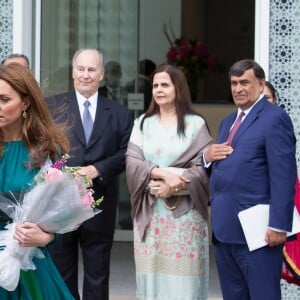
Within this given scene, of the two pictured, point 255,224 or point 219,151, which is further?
point 219,151

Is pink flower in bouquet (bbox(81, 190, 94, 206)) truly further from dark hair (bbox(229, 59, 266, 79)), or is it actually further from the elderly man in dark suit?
the elderly man in dark suit

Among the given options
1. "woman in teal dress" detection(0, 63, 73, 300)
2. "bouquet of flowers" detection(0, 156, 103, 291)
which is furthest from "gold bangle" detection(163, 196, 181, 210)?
"bouquet of flowers" detection(0, 156, 103, 291)

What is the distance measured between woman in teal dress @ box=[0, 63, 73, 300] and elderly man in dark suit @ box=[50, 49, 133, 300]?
81.8 inches

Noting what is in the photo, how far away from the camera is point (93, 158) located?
607 centimetres

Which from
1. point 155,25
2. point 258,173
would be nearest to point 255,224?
point 258,173

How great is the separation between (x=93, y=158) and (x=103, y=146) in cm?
12

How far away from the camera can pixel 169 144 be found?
591 centimetres

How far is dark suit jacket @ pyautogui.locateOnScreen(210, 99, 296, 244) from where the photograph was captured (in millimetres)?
4918

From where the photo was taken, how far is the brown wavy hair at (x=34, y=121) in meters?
3.83

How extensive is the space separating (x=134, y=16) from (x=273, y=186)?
15.4ft

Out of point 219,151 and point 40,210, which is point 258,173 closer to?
point 219,151

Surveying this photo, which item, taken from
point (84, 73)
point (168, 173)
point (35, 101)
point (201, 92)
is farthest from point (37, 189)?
point (201, 92)

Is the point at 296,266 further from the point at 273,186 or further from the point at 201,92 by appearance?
the point at 201,92

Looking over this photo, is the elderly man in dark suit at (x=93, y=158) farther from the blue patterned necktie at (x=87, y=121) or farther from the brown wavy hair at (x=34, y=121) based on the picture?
the brown wavy hair at (x=34, y=121)
